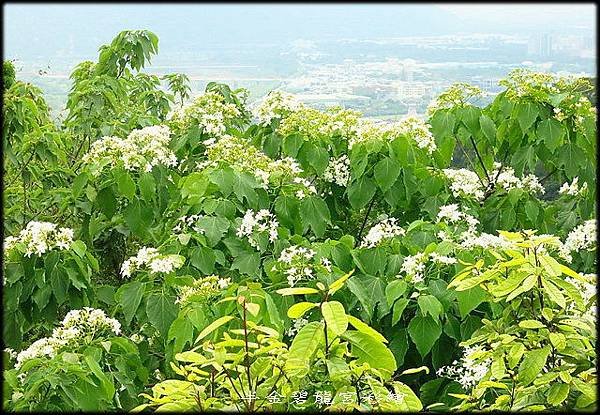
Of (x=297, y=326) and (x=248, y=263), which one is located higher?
(x=248, y=263)

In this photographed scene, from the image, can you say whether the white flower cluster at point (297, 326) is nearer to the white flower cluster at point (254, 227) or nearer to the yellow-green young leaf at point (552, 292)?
the white flower cluster at point (254, 227)

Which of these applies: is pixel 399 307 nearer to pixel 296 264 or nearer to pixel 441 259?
pixel 441 259

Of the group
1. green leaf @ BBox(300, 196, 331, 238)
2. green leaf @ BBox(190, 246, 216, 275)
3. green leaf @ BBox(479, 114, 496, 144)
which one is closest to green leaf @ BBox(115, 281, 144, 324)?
green leaf @ BBox(190, 246, 216, 275)

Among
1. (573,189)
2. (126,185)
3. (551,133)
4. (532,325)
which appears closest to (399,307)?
(532,325)

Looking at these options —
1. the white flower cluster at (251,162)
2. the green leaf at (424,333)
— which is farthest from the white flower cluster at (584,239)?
the white flower cluster at (251,162)

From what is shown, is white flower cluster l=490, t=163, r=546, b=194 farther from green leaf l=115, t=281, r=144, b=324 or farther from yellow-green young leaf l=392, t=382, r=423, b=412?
yellow-green young leaf l=392, t=382, r=423, b=412

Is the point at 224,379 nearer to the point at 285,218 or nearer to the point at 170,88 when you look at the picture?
the point at 285,218
